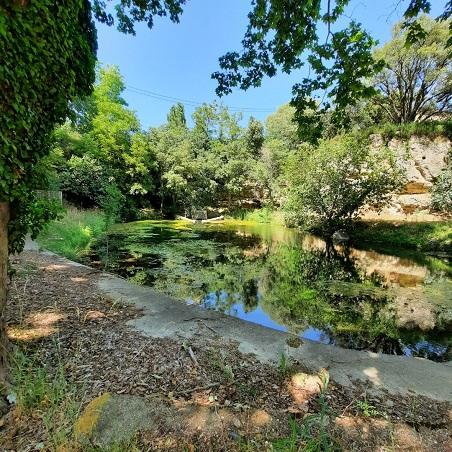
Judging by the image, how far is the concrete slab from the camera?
7.68 ft

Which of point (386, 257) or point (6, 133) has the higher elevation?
point (6, 133)

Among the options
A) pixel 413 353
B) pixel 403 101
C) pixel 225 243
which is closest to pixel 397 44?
pixel 403 101

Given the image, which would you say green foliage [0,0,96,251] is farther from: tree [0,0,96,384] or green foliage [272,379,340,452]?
green foliage [272,379,340,452]

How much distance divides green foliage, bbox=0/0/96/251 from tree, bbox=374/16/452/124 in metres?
16.5

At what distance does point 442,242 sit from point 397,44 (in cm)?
1153

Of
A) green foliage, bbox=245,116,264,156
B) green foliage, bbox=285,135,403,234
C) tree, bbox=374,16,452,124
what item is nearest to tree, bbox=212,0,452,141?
green foliage, bbox=285,135,403,234

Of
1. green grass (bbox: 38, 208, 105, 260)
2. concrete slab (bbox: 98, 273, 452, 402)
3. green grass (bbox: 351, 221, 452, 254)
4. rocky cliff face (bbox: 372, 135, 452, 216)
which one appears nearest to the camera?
concrete slab (bbox: 98, 273, 452, 402)

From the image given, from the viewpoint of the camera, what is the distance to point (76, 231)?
30.9 ft

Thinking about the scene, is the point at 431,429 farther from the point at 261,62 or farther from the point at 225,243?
the point at 225,243

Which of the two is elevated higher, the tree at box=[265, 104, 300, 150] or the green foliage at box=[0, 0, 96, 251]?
the tree at box=[265, 104, 300, 150]

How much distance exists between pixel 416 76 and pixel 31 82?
69.0 ft

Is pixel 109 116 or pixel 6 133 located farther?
pixel 109 116

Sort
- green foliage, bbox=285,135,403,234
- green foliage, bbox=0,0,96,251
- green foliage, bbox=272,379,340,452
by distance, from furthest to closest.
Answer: green foliage, bbox=285,135,403,234, green foliage, bbox=0,0,96,251, green foliage, bbox=272,379,340,452

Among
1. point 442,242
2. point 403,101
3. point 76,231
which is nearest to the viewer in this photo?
point 76,231
